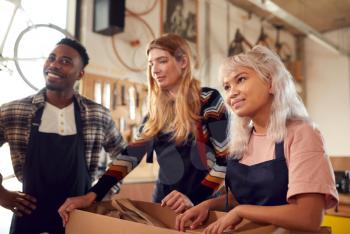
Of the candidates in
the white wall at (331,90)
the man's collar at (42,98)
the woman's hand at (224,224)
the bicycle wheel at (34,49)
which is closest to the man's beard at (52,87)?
the man's collar at (42,98)

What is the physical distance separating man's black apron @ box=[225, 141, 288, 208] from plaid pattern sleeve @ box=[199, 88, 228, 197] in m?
0.15

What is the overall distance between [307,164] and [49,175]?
1007 millimetres

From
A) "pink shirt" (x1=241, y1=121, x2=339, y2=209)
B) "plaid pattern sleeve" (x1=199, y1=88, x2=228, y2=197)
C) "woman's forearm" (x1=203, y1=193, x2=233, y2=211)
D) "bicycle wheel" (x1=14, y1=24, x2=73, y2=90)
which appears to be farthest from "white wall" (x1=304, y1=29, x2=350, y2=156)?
"pink shirt" (x1=241, y1=121, x2=339, y2=209)

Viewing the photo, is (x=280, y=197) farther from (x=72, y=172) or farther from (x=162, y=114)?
(x=72, y=172)

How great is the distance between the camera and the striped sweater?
119cm

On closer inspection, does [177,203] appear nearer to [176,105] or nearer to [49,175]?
[176,105]

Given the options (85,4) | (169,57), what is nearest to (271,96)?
(169,57)

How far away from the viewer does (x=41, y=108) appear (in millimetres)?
1435

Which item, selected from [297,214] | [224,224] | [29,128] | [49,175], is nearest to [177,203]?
[224,224]

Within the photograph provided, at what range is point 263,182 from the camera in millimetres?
919

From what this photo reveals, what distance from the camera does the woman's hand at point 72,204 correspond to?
3.39 feet

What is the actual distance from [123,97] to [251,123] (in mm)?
1716

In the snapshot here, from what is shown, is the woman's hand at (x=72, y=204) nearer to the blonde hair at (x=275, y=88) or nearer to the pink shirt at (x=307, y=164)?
the blonde hair at (x=275, y=88)

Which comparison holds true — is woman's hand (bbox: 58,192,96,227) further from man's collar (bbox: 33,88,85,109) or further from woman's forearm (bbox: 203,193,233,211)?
man's collar (bbox: 33,88,85,109)
